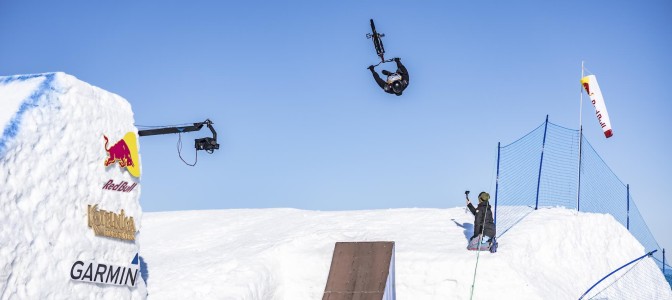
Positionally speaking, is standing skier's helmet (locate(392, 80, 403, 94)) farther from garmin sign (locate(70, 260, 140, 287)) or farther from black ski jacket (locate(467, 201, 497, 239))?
garmin sign (locate(70, 260, 140, 287))

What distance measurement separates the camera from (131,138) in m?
13.6

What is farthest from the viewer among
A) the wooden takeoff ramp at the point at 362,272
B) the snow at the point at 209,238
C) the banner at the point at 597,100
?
the banner at the point at 597,100

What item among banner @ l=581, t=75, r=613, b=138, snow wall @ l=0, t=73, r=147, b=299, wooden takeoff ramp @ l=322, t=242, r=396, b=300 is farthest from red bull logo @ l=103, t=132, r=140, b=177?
banner @ l=581, t=75, r=613, b=138

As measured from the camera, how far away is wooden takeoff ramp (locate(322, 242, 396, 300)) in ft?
51.9

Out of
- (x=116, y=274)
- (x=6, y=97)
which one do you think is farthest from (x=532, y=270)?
(x=6, y=97)

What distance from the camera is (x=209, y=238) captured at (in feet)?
67.9

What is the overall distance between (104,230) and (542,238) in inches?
457

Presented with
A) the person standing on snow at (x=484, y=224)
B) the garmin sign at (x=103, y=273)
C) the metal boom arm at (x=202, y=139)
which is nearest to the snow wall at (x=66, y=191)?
the garmin sign at (x=103, y=273)

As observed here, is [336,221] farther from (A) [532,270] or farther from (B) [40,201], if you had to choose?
(B) [40,201]

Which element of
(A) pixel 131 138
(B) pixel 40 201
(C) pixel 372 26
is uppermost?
(C) pixel 372 26

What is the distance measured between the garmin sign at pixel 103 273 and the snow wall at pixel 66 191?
0.06 feet

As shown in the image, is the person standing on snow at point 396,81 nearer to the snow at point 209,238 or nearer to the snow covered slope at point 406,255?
the snow at point 209,238

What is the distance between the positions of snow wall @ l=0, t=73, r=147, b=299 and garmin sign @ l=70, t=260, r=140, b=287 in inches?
0.7

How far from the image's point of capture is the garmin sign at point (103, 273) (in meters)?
11.6
